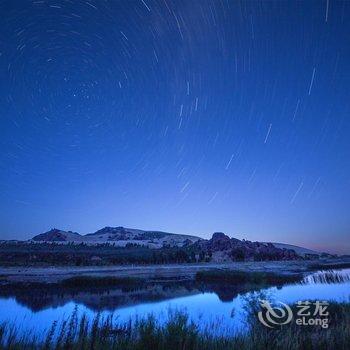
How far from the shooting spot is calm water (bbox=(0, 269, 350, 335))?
21.2 meters

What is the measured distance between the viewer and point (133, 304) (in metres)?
27.0

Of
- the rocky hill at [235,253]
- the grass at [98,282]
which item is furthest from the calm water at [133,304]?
the rocky hill at [235,253]

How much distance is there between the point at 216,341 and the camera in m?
10.9

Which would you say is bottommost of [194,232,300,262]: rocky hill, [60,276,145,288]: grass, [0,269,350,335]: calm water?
[0,269,350,335]: calm water

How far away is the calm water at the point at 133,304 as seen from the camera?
69.6ft

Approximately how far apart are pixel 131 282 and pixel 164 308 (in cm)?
1590

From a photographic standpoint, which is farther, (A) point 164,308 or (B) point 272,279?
(B) point 272,279

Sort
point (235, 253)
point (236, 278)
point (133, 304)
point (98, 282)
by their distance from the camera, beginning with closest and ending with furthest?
point (133, 304) → point (98, 282) → point (236, 278) → point (235, 253)

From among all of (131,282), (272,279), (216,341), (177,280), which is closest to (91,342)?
(216,341)

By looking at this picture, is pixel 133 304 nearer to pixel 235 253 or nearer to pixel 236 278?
pixel 236 278

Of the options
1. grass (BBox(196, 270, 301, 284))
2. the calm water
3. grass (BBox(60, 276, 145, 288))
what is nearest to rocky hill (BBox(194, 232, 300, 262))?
grass (BBox(196, 270, 301, 284))

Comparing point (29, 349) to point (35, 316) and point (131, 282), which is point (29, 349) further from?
point (131, 282)

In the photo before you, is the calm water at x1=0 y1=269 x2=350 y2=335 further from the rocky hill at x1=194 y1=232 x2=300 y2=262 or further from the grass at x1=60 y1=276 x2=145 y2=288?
the rocky hill at x1=194 y1=232 x2=300 y2=262

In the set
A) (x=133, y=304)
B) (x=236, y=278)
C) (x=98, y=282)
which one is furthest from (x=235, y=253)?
(x=133, y=304)
